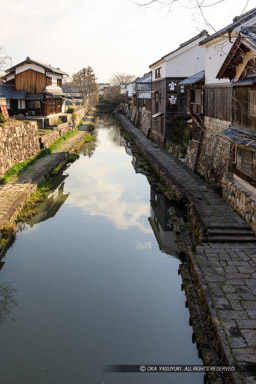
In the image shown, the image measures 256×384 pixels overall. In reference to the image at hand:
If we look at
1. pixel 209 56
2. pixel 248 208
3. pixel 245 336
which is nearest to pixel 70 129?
pixel 209 56

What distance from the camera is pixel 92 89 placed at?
89.0 m

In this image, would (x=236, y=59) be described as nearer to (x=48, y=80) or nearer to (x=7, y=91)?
(x=48, y=80)

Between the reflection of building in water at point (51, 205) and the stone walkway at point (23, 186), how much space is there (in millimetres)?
795

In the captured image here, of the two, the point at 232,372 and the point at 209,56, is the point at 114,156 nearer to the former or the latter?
the point at 209,56

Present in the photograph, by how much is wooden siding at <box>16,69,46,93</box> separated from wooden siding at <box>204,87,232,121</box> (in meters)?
23.6

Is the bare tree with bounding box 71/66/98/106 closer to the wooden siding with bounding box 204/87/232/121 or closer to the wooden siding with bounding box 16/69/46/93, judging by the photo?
the wooden siding with bounding box 16/69/46/93

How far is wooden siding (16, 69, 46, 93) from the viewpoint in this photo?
38375 mm

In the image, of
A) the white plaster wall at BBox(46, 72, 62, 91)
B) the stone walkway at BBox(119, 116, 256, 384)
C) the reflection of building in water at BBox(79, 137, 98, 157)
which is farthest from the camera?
the white plaster wall at BBox(46, 72, 62, 91)

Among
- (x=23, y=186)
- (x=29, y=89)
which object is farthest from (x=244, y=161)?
(x=29, y=89)

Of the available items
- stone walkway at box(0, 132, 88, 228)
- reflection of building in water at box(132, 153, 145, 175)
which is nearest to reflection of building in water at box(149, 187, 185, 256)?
stone walkway at box(0, 132, 88, 228)

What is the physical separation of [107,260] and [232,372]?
634cm

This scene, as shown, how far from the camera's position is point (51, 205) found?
695 inches

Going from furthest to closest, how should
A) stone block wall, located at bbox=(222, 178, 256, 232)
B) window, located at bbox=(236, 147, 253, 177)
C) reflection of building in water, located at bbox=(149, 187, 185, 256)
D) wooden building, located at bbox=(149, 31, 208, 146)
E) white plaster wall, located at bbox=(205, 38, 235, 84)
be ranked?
wooden building, located at bbox=(149, 31, 208, 146) → white plaster wall, located at bbox=(205, 38, 235, 84) → reflection of building in water, located at bbox=(149, 187, 185, 256) → window, located at bbox=(236, 147, 253, 177) → stone block wall, located at bbox=(222, 178, 256, 232)

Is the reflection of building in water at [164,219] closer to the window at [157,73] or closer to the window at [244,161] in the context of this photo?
the window at [244,161]
